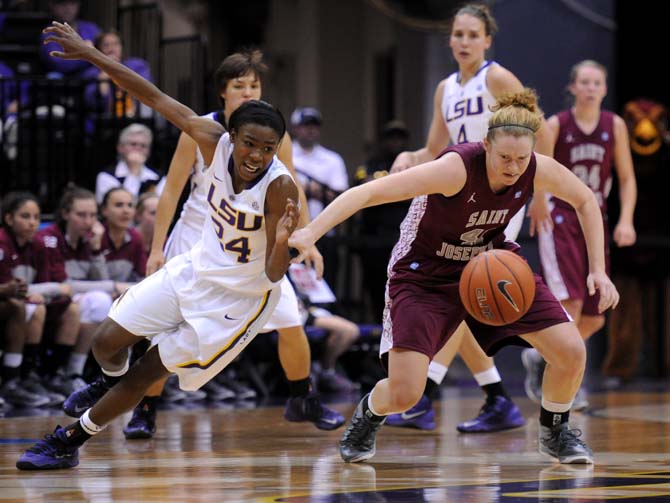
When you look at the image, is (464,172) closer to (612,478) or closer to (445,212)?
(445,212)

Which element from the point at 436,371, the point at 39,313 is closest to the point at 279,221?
the point at 436,371

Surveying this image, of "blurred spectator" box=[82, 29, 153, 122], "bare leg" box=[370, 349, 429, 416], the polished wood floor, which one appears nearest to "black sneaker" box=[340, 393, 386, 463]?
the polished wood floor

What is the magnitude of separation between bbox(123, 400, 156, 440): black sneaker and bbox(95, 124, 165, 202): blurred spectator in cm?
306

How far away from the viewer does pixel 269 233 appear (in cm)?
488

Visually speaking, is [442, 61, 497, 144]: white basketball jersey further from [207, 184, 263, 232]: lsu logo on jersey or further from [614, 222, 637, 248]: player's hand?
[207, 184, 263, 232]: lsu logo on jersey

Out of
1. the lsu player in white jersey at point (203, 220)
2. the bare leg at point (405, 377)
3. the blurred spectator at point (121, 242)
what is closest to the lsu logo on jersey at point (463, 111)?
the lsu player in white jersey at point (203, 220)

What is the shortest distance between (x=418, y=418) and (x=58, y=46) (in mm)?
5353

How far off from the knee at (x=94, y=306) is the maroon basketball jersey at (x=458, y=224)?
3.21 meters

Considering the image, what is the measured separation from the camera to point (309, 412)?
20.5 feet

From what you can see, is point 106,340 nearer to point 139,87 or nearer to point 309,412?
point 139,87

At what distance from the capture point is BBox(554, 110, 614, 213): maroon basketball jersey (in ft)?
25.1

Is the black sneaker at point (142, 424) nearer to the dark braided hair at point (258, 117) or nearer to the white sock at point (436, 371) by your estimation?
the white sock at point (436, 371)

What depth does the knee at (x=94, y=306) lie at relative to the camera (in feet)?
26.5

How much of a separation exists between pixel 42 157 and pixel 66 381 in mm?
2391
